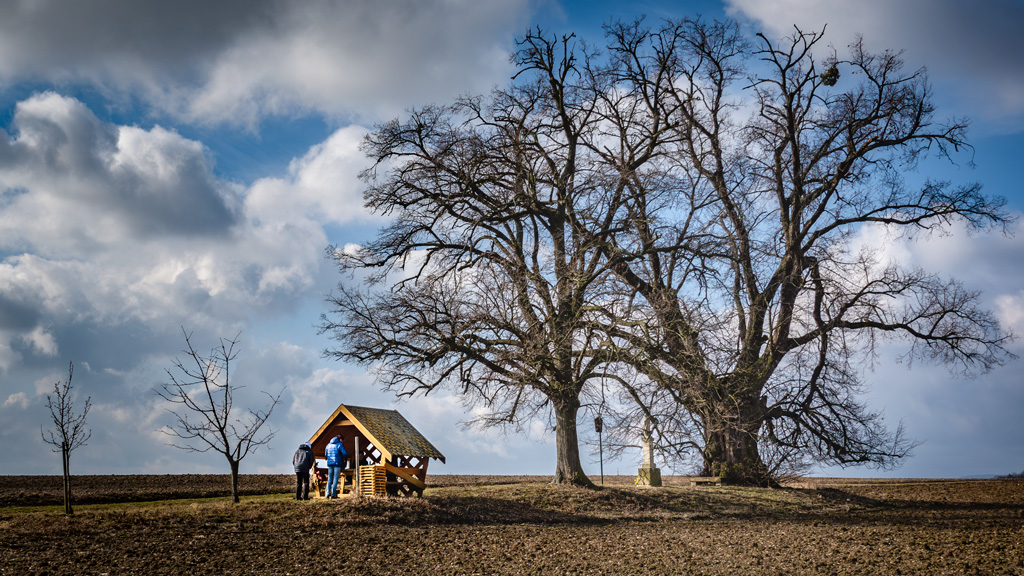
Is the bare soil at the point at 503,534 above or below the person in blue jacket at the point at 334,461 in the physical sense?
below

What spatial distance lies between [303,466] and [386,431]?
1.94m

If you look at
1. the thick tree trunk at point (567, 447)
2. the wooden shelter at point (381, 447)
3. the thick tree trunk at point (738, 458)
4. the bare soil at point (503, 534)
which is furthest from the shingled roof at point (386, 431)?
the thick tree trunk at point (738, 458)

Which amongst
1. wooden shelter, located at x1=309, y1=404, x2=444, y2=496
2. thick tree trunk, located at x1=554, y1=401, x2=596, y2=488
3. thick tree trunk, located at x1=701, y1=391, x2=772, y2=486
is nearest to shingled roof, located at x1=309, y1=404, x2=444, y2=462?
wooden shelter, located at x1=309, y1=404, x2=444, y2=496

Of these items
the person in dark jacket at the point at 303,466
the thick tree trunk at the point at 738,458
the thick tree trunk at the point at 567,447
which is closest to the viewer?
the person in dark jacket at the point at 303,466

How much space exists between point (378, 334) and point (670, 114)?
34.8ft

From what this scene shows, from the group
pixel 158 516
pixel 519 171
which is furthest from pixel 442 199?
pixel 158 516

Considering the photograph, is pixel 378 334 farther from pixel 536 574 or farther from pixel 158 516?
pixel 536 574

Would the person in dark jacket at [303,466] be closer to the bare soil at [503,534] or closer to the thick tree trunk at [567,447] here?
the bare soil at [503,534]

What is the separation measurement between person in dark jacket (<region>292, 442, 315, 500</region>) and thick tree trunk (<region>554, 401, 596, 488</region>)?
6266mm

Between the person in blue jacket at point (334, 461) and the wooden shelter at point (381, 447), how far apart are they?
0.38m

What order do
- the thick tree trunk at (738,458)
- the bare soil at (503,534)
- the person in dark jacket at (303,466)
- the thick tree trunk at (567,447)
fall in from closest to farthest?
the bare soil at (503,534), the person in dark jacket at (303,466), the thick tree trunk at (567,447), the thick tree trunk at (738,458)

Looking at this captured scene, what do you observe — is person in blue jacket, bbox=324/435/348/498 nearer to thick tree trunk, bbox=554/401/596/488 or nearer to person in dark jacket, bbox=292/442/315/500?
person in dark jacket, bbox=292/442/315/500

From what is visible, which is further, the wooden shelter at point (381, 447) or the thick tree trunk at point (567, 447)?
the thick tree trunk at point (567, 447)

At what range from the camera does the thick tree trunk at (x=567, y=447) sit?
18188 millimetres
